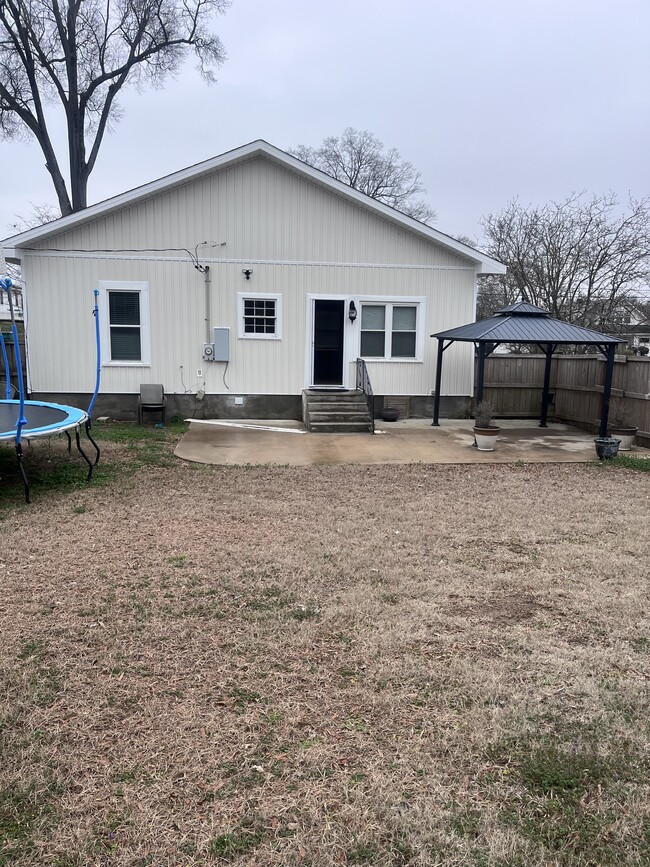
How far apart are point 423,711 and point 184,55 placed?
26207mm

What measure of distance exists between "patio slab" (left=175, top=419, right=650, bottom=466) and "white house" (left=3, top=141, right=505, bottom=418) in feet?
3.88

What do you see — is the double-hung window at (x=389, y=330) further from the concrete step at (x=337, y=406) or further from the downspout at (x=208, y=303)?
the downspout at (x=208, y=303)

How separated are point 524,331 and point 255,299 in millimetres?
5254

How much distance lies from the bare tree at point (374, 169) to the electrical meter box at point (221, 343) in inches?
878

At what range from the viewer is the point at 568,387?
12750mm

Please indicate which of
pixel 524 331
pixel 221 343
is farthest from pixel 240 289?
pixel 524 331

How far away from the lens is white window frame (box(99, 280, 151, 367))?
11.4 meters

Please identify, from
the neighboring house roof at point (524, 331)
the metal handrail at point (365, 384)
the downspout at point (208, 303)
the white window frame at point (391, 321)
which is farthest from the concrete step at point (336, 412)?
the downspout at point (208, 303)

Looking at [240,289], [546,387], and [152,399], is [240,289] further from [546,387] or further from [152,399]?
[546,387]

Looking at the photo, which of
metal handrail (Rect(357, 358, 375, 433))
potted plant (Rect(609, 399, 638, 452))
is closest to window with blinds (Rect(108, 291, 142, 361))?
metal handrail (Rect(357, 358, 375, 433))

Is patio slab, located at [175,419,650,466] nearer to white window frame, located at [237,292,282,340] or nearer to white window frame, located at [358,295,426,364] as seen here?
white window frame, located at [358,295,426,364]

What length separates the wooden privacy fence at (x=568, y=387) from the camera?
10.4 meters

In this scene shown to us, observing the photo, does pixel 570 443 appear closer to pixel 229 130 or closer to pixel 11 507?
pixel 11 507

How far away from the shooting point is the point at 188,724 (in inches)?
104
